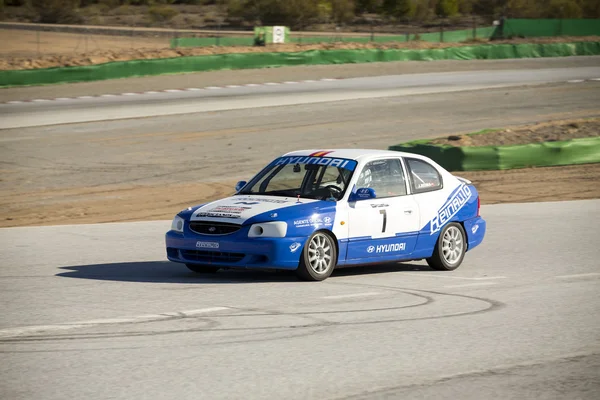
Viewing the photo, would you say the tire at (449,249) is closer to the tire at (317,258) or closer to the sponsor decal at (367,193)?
the sponsor decal at (367,193)

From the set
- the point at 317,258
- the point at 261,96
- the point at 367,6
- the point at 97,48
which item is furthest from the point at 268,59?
the point at 367,6

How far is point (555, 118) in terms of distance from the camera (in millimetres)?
Result: 32969

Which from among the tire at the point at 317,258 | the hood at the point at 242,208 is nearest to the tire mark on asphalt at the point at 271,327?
the tire at the point at 317,258

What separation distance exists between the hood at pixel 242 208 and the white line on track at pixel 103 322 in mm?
1764

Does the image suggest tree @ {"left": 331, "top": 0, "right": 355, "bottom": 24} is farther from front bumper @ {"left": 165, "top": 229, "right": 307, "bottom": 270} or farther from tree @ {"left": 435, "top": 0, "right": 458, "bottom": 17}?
front bumper @ {"left": 165, "top": 229, "right": 307, "bottom": 270}

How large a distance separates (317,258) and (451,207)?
213cm

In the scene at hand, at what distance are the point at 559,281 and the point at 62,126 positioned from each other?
2173 centimetres

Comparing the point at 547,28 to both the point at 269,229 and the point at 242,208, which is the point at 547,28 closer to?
the point at 242,208

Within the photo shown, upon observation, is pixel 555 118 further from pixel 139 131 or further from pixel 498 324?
pixel 498 324

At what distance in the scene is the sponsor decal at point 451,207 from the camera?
37.8ft

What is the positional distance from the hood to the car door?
0.56 m

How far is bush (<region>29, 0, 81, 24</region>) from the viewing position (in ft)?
289

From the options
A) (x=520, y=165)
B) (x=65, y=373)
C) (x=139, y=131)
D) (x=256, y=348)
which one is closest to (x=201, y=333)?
(x=256, y=348)

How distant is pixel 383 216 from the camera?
11.0 metres
